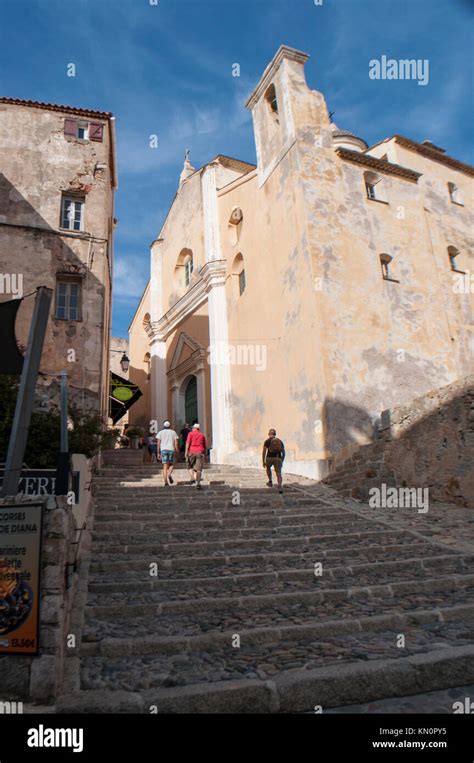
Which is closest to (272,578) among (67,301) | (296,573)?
(296,573)

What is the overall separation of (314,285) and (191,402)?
945cm

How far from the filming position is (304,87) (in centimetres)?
1579

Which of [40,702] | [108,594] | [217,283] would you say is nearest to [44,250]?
[217,283]

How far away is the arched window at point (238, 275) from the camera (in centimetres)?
1823

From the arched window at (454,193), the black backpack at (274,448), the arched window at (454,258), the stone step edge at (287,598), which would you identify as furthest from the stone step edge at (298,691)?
the arched window at (454,193)

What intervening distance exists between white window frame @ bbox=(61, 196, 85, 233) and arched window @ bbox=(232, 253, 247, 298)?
649cm

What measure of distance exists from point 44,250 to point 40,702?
1224 centimetres

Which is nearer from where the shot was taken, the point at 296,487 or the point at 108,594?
the point at 108,594

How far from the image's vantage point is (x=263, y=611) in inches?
188

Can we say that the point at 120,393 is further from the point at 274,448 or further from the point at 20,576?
the point at 20,576

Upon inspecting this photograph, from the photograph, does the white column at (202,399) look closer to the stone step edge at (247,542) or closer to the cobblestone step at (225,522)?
the cobblestone step at (225,522)

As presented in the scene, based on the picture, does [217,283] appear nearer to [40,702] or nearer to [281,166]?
[281,166]

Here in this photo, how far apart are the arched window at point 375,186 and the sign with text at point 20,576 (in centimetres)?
1602
